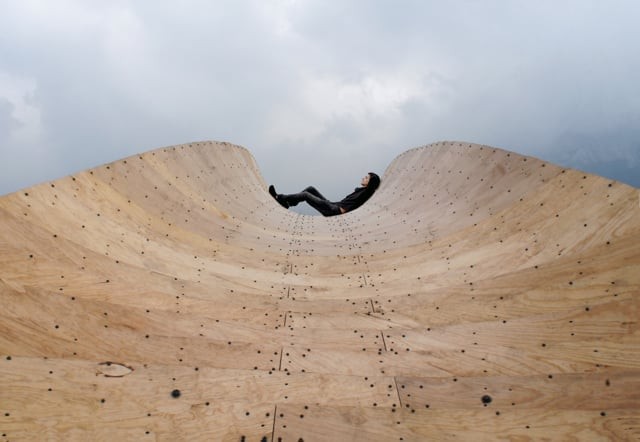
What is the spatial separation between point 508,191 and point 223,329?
307cm

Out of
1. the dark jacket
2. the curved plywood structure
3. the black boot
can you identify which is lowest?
the curved plywood structure

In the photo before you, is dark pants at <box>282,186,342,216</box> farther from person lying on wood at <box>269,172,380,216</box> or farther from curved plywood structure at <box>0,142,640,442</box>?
curved plywood structure at <box>0,142,640,442</box>

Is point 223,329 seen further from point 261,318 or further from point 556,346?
point 556,346

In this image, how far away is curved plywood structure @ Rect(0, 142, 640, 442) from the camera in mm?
2184

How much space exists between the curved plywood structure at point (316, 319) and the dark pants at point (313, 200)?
3958mm

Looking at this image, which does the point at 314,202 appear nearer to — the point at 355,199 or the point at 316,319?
the point at 355,199

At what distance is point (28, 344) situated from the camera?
236 centimetres

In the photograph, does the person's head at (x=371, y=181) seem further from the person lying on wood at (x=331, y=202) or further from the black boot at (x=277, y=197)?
the black boot at (x=277, y=197)

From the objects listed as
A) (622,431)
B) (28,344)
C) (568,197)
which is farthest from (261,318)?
(568,197)

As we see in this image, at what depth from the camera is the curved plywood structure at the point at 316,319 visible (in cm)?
218

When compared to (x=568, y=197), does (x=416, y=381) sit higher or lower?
lower

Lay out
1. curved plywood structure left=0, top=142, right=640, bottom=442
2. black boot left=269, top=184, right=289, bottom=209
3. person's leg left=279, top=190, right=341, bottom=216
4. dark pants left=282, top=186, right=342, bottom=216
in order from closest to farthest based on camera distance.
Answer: curved plywood structure left=0, top=142, right=640, bottom=442, person's leg left=279, top=190, right=341, bottom=216, dark pants left=282, top=186, right=342, bottom=216, black boot left=269, top=184, right=289, bottom=209

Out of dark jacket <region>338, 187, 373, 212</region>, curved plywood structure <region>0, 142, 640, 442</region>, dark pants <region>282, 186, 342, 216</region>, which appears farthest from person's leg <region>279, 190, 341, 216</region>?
curved plywood structure <region>0, 142, 640, 442</region>

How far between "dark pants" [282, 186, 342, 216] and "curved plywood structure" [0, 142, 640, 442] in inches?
156
